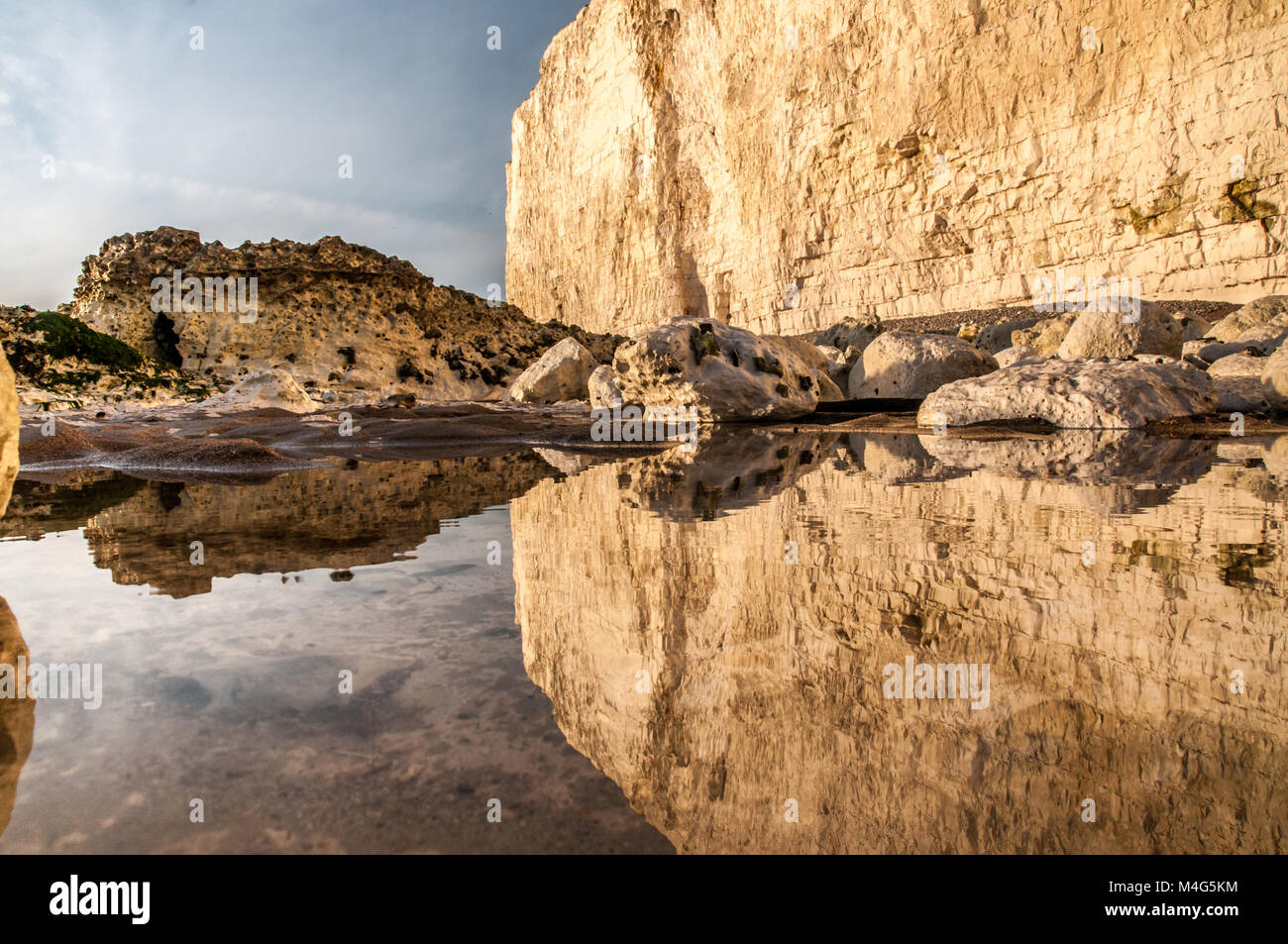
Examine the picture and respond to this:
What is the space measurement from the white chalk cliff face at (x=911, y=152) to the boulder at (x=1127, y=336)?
6914 millimetres

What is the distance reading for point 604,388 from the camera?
9.22 m

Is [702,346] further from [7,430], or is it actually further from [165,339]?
[165,339]

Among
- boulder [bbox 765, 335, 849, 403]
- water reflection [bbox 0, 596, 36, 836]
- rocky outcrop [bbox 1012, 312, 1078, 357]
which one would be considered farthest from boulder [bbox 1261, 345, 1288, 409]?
water reflection [bbox 0, 596, 36, 836]

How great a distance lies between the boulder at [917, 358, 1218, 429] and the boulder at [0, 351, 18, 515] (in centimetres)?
645

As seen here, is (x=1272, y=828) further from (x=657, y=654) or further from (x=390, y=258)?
(x=390, y=258)

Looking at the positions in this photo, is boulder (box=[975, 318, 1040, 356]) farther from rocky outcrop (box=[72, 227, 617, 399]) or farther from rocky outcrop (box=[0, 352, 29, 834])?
rocky outcrop (box=[0, 352, 29, 834])

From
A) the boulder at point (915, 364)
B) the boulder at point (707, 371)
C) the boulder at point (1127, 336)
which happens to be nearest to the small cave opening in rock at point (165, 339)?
the boulder at point (707, 371)

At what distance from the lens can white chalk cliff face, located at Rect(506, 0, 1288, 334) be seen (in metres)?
13.4

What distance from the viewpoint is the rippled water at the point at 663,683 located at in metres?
0.79

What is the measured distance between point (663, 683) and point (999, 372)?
6312 millimetres

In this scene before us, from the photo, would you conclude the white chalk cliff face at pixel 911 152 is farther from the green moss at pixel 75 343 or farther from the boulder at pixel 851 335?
the green moss at pixel 75 343

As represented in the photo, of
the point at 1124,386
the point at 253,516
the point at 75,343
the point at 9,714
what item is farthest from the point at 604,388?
the point at 9,714

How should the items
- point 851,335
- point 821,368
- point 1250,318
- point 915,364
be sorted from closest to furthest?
point 915,364 < point 1250,318 < point 821,368 < point 851,335
